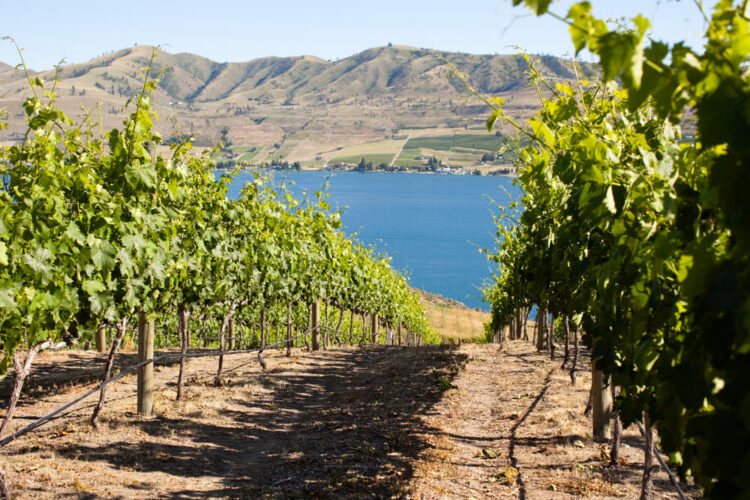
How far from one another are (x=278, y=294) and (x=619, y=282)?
10394mm

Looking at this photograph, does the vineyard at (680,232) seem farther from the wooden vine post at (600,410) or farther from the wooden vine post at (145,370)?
the wooden vine post at (145,370)

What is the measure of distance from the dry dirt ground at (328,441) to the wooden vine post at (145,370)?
0.19 m

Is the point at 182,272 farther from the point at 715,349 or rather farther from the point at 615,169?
the point at 715,349

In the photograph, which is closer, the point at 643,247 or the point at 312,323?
the point at 643,247

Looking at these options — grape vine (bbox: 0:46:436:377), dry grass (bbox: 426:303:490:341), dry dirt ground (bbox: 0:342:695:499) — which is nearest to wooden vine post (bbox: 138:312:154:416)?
dry dirt ground (bbox: 0:342:695:499)

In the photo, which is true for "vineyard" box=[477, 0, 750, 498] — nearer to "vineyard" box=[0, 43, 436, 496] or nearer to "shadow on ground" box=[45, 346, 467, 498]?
"shadow on ground" box=[45, 346, 467, 498]

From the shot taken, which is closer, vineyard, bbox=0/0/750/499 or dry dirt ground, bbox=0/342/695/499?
vineyard, bbox=0/0/750/499

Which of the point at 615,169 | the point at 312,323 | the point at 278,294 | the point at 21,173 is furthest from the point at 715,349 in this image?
the point at 312,323

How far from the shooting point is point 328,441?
24.5 feet

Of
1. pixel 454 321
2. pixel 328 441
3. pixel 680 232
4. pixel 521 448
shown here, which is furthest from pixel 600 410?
pixel 454 321

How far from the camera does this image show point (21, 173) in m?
5.57

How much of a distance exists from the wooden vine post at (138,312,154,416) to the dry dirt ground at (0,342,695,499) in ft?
0.63

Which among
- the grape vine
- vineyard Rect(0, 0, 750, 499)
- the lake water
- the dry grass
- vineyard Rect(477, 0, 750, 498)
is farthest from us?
the lake water

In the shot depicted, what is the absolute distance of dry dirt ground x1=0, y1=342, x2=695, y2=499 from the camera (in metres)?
5.75
